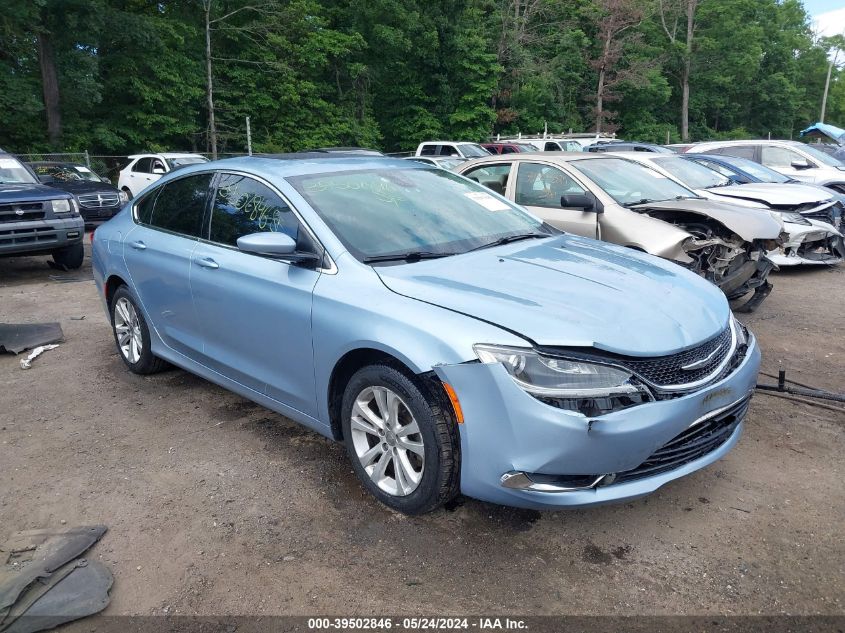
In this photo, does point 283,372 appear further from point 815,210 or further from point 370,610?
point 815,210

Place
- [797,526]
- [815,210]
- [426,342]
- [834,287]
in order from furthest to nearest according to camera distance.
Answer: [815,210] < [834,287] < [797,526] < [426,342]

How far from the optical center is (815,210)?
9.51 m

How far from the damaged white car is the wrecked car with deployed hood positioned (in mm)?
1312

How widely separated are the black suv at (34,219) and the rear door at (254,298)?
6048 millimetres

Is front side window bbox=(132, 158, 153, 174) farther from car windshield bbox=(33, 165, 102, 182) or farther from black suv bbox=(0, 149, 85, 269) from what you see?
black suv bbox=(0, 149, 85, 269)

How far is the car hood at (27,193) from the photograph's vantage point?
906cm

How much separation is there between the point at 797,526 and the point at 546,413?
56.2 inches

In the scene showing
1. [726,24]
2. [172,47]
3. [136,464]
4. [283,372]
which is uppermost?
[726,24]

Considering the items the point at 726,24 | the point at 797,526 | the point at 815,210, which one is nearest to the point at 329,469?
the point at 797,526

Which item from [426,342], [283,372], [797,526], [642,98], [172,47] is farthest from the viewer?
[642,98]

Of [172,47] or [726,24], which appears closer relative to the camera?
[172,47]

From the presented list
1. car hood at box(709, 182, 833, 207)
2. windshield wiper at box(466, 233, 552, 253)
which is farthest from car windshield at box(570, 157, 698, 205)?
windshield wiper at box(466, 233, 552, 253)

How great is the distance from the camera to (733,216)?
693 centimetres

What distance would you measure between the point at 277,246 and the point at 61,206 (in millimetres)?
7529
